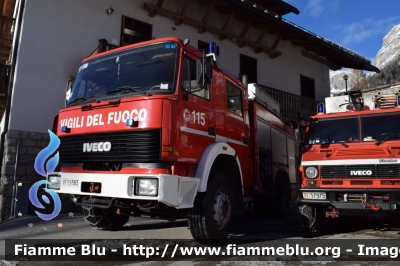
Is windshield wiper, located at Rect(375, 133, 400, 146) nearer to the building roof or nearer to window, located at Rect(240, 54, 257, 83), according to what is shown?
the building roof

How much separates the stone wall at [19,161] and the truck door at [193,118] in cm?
560

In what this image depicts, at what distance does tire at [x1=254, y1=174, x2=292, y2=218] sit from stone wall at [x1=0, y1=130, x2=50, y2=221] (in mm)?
5650

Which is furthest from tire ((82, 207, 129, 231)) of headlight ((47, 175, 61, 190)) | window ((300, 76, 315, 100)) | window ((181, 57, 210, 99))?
window ((300, 76, 315, 100))

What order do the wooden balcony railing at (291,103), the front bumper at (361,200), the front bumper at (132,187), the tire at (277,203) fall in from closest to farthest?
1. the front bumper at (132,187)
2. the front bumper at (361,200)
3. the tire at (277,203)
4. the wooden balcony railing at (291,103)

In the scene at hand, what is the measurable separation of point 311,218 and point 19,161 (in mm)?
6985

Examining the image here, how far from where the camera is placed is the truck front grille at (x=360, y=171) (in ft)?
16.4

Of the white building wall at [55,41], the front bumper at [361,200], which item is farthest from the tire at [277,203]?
the white building wall at [55,41]

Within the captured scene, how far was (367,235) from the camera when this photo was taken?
221 inches

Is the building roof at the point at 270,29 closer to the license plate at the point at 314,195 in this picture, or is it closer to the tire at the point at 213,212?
the tire at the point at 213,212

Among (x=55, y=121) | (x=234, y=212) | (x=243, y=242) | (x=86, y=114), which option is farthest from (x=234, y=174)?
(x=55, y=121)

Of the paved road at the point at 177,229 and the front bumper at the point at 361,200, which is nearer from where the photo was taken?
the front bumper at the point at 361,200

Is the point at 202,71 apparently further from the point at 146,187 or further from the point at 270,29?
the point at 270,29

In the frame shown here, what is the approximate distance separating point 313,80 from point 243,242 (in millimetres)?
13698

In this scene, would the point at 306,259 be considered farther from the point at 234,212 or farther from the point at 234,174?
the point at 234,174
